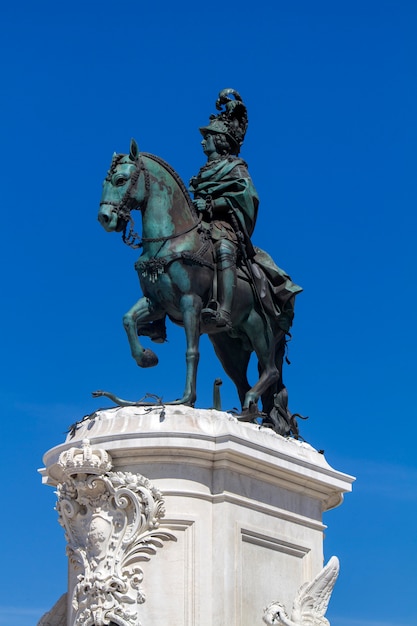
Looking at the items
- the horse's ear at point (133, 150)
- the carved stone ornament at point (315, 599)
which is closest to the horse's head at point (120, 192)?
the horse's ear at point (133, 150)

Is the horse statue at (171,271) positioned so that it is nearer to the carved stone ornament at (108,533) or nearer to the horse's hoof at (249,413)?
the horse's hoof at (249,413)

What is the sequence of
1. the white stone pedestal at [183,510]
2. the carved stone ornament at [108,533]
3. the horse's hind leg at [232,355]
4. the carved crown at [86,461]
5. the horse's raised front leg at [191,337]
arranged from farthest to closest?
the horse's hind leg at [232,355] → the horse's raised front leg at [191,337] → the carved crown at [86,461] → the white stone pedestal at [183,510] → the carved stone ornament at [108,533]

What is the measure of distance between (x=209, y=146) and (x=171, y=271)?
7.24 feet

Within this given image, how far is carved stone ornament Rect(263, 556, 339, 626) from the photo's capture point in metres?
14.9

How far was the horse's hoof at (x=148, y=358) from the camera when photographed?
51.4ft

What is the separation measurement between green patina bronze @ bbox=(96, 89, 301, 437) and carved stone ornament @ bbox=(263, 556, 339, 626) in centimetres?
189

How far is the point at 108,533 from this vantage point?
46.9ft

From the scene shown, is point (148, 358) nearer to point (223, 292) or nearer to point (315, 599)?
point (223, 292)

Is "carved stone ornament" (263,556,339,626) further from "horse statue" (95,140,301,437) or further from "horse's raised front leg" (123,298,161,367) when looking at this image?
"horse's raised front leg" (123,298,161,367)

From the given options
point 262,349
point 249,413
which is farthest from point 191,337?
point 262,349

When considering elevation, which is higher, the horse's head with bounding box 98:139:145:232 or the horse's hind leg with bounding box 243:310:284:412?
the horse's head with bounding box 98:139:145:232

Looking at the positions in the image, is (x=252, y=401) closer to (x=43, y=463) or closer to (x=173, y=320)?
(x=173, y=320)

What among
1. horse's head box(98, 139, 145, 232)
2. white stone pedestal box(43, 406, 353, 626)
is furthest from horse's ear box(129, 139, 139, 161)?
white stone pedestal box(43, 406, 353, 626)

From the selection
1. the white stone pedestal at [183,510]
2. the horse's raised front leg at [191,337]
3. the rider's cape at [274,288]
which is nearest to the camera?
the white stone pedestal at [183,510]
